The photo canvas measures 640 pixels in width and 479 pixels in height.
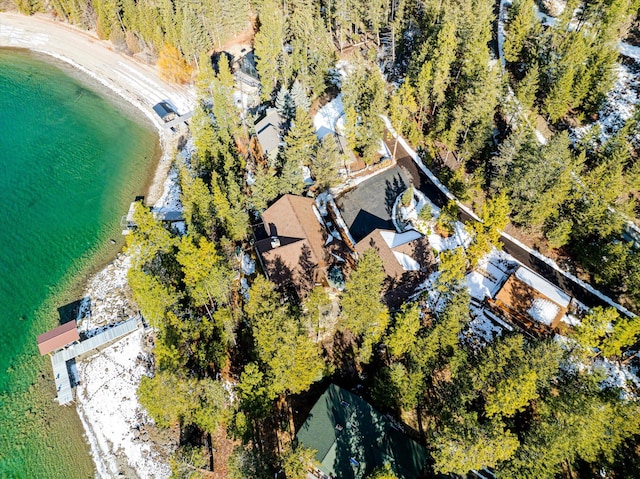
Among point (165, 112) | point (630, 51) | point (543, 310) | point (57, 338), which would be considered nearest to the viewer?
point (543, 310)

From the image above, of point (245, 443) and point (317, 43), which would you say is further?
point (317, 43)

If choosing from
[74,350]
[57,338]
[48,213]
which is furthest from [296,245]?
[48,213]

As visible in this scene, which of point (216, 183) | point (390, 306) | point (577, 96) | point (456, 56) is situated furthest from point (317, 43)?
point (390, 306)

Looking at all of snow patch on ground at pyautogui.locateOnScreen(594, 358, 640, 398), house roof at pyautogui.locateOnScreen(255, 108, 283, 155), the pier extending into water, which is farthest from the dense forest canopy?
the pier extending into water

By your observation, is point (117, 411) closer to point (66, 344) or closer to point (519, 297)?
point (66, 344)

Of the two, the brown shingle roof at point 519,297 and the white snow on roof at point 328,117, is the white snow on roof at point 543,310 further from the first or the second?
the white snow on roof at point 328,117

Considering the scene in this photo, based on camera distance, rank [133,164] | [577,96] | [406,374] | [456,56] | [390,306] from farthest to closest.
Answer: [133,164] < [456,56] < [577,96] < [390,306] < [406,374]

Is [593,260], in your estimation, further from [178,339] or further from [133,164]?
[133,164]

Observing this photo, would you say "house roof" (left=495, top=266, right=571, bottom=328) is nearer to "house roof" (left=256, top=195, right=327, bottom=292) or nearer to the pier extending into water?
"house roof" (left=256, top=195, right=327, bottom=292)
